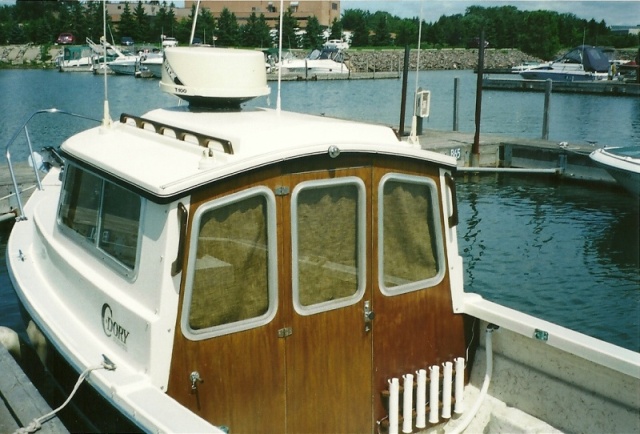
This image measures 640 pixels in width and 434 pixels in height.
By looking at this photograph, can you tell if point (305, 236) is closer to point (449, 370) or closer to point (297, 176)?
point (297, 176)

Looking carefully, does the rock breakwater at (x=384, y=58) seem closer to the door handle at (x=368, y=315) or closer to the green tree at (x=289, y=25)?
the green tree at (x=289, y=25)

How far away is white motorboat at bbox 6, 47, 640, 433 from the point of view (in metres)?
4.02

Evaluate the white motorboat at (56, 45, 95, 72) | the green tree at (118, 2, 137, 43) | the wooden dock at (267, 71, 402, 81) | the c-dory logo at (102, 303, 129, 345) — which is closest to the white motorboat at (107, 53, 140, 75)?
the white motorboat at (56, 45, 95, 72)

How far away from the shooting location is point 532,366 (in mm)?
5094

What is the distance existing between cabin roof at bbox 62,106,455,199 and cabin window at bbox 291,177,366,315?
270 millimetres

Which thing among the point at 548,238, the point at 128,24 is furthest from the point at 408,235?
the point at 128,24

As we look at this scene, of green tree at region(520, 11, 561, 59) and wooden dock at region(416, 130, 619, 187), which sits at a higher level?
green tree at region(520, 11, 561, 59)

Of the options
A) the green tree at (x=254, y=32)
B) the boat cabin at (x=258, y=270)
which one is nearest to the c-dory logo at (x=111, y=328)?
the boat cabin at (x=258, y=270)

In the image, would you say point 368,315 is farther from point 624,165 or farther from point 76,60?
point 76,60

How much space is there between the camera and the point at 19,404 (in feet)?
14.9

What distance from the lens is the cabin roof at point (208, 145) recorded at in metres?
4.00

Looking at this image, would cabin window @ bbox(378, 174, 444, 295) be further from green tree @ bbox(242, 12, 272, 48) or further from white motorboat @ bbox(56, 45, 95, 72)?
white motorboat @ bbox(56, 45, 95, 72)

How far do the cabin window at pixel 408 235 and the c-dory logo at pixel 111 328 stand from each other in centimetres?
171

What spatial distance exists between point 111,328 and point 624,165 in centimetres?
1560
